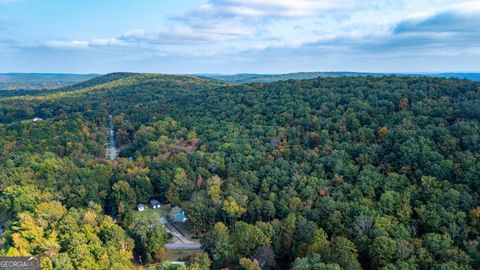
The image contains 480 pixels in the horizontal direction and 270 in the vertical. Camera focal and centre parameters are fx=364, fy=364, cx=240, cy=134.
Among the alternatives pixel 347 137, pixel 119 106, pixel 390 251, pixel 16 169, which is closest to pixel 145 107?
pixel 119 106

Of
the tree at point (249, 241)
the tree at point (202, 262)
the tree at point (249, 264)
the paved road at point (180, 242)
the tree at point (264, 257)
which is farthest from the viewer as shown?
the paved road at point (180, 242)

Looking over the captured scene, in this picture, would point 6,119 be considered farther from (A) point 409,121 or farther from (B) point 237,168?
(A) point 409,121

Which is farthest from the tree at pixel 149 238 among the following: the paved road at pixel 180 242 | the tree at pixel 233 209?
the tree at pixel 233 209

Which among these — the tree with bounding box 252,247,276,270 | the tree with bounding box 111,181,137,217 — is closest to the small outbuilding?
the tree with bounding box 111,181,137,217

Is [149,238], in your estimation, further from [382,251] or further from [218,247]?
[382,251]

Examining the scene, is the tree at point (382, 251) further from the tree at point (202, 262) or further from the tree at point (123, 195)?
the tree at point (123, 195)

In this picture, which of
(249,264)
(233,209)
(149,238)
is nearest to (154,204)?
(149,238)

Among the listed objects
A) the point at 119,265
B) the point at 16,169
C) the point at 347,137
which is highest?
the point at 347,137

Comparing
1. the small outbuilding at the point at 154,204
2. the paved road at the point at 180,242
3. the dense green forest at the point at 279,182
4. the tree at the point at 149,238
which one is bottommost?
the paved road at the point at 180,242
